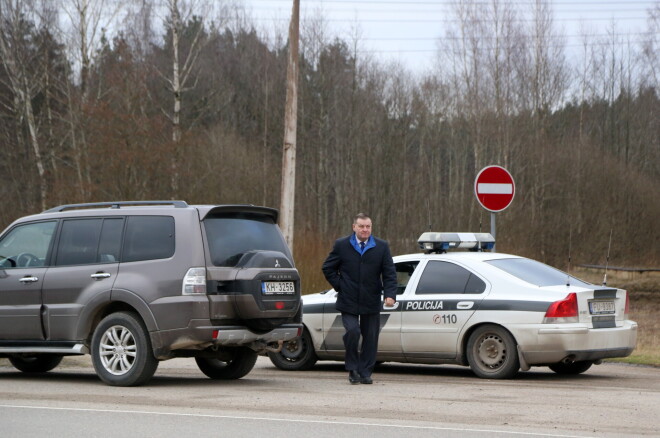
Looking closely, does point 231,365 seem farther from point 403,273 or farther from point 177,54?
point 177,54

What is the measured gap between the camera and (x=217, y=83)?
2366 inches

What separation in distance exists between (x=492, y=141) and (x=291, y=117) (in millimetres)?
33605

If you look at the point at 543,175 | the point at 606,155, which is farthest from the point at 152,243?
the point at 606,155

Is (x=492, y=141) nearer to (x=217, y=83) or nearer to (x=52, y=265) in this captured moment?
(x=217, y=83)

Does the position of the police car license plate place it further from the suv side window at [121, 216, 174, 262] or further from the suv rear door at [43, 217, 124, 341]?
the suv rear door at [43, 217, 124, 341]

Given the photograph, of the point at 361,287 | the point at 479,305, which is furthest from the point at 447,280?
the point at 361,287

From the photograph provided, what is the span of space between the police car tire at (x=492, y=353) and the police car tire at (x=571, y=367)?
89cm

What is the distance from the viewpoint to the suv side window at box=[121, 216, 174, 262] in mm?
11398

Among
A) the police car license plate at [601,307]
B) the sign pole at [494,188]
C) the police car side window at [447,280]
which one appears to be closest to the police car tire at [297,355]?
the police car side window at [447,280]

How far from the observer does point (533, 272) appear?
13.0 metres

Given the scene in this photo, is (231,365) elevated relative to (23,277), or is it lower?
lower

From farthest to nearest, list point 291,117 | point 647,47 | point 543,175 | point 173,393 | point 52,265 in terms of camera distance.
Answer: point 647,47 < point 543,175 < point 291,117 < point 52,265 < point 173,393

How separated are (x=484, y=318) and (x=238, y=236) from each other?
299 cm

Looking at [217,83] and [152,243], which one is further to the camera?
[217,83]
